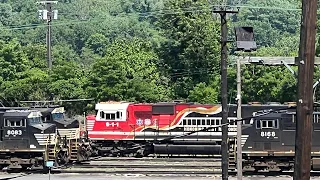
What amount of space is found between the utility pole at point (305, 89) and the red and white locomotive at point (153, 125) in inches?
1071

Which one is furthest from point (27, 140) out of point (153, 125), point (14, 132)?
point (153, 125)

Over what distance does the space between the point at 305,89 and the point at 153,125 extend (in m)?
29.0

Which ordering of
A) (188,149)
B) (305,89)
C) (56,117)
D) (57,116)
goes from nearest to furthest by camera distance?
1. (305,89)
2. (56,117)
3. (57,116)
4. (188,149)

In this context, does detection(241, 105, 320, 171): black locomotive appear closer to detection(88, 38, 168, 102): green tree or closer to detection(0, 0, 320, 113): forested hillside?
detection(0, 0, 320, 113): forested hillside

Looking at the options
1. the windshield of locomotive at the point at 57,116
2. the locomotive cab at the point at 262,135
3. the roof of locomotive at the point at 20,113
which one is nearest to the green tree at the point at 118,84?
the windshield of locomotive at the point at 57,116

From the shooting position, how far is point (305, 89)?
30.3ft

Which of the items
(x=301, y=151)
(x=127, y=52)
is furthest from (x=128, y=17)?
(x=301, y=151)

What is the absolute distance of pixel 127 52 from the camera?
67.4 meters

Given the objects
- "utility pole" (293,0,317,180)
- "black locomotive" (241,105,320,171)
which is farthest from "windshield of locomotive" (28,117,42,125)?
"utility pole" (293,0,317,180)

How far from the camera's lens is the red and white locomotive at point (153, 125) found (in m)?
37.2

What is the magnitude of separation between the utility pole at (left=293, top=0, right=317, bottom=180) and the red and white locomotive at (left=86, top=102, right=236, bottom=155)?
2721 cm

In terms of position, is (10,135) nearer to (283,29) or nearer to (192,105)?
(192,105)

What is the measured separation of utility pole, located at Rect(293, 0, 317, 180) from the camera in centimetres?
917

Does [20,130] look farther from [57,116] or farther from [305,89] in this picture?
[305,89]
